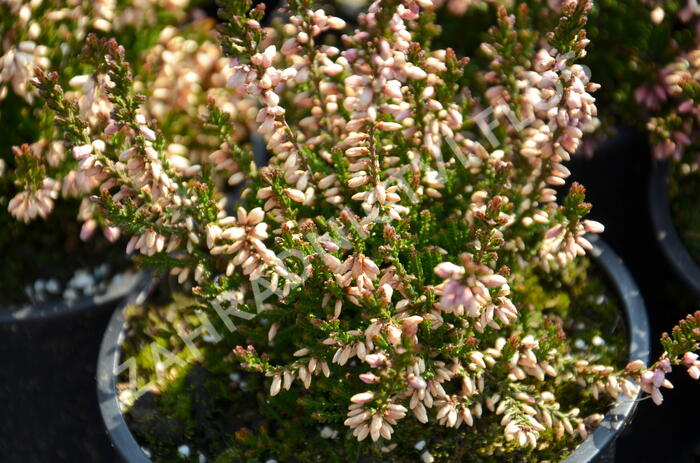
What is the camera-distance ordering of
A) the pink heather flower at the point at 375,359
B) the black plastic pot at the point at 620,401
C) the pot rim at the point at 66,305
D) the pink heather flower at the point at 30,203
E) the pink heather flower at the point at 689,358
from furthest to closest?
the pot rim at the point at 66,305, the pink heather flower at the point at 30,203, the black plastic pot at the point at 620,401, the pink heather flower at the point at 689,358, the pink heather flower at the point at 375,359

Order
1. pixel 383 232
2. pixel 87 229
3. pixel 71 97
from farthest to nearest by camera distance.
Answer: pixel 71 97 < pixel 87 229 < pixel 383 232

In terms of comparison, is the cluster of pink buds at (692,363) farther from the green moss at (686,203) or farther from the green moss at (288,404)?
the green moss at (686,203)

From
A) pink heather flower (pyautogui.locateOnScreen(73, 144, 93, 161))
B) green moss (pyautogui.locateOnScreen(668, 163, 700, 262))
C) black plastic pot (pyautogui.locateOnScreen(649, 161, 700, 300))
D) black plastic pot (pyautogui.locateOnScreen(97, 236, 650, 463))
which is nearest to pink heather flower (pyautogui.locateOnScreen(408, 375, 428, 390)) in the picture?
black plastic pot (pyautogui.locateOnScreen(97, 236, 650, 463))

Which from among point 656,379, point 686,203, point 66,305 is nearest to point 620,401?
point 656,379

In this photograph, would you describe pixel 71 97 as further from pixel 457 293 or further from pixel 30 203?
pixel 457 293

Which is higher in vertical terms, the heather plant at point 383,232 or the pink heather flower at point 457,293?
the pink heather flower at point 457,293

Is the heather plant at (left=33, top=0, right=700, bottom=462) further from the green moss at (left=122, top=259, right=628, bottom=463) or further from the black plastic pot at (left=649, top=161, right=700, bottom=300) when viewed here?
the black plastic pot at (left=649, top=161, right=700, bottom=300)

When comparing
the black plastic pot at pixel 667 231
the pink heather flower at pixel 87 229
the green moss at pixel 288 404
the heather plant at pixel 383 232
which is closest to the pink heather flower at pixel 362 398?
the heather plant at pixel 383 232
